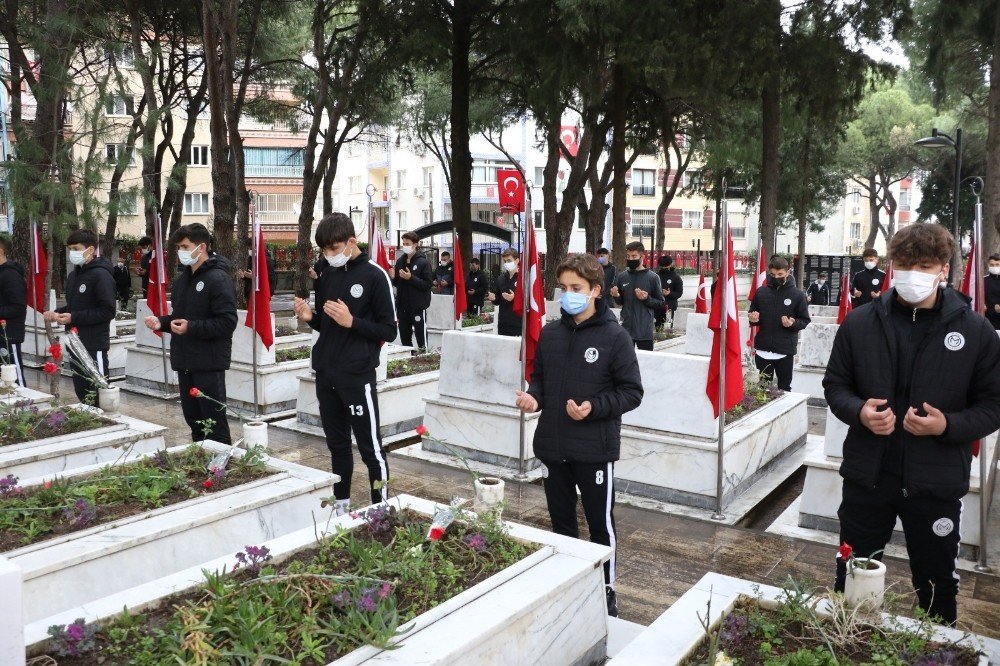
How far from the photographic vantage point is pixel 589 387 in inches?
171

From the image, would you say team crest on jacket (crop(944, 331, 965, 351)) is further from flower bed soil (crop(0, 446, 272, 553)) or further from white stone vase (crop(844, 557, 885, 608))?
flower bed soil (crop(0, 446, 272, 553))

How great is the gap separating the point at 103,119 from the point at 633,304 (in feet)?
24.2

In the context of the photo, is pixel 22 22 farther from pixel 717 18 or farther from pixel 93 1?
pixel 717 18

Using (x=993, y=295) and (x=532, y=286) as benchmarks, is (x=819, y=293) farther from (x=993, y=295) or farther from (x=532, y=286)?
(x=532, y=286)

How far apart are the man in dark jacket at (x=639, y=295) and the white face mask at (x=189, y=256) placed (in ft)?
18.8

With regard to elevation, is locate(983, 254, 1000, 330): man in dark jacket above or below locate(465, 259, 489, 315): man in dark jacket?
above

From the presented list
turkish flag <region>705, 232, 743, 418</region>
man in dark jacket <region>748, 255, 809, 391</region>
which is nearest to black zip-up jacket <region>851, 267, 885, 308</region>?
man in dark jacket <region>748, 255, 809, 391</region>

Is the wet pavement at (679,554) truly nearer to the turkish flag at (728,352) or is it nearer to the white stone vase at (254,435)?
the turkish flag at (728,352)


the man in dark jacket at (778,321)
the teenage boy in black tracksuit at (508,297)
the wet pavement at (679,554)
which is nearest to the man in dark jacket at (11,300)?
the wet pavement at (679,554)

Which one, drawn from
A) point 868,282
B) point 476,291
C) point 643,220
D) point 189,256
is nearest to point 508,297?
point 189,256

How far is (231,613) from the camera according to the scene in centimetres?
339

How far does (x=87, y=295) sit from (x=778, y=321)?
6.83 metres

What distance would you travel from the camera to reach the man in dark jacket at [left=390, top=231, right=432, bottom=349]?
12.3 meters

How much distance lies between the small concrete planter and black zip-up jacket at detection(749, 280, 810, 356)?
538cm
